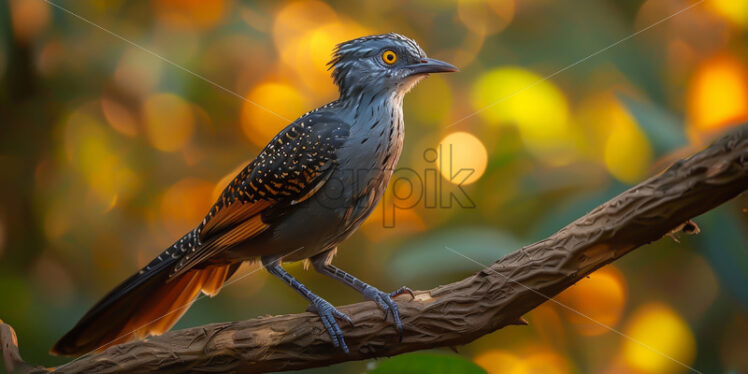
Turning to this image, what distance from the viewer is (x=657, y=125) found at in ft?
8.71

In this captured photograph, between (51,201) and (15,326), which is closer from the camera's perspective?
(15,326)

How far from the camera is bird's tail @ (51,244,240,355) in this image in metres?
2.13

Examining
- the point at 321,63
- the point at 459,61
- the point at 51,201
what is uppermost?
the point at 459,61

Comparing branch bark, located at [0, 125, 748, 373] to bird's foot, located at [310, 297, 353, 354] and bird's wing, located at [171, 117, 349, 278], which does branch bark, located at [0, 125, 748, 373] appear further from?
bird's wing, located at [171, 117, 349, 278]

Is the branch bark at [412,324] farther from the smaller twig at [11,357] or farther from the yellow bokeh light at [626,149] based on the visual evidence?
the yellow bokeh light at [626,149]

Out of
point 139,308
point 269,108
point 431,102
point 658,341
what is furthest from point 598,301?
point 139,308

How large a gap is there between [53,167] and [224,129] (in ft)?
2.67

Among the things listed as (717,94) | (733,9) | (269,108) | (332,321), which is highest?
(733,9)

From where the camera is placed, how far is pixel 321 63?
9.98ft

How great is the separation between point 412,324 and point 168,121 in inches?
68.6

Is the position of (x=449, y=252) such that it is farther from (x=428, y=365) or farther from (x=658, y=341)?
(x=658, y=341)

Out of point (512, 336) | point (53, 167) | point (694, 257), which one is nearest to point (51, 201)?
point (53, 167)

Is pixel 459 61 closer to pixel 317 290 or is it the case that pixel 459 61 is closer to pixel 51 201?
pixel 317 290

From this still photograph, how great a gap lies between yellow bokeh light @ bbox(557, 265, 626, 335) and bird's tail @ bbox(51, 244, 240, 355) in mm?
1569
